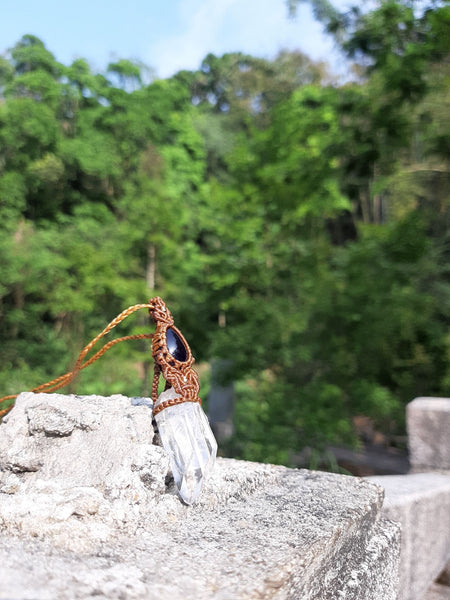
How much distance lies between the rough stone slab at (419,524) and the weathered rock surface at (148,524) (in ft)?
0.70

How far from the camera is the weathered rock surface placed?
2.73ft

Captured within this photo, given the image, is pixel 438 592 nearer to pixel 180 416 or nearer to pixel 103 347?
pixel 180 416

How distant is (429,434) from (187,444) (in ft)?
6.07

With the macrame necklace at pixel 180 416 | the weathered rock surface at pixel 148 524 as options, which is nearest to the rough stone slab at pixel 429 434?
the weathered rock surface at pixel 148 524

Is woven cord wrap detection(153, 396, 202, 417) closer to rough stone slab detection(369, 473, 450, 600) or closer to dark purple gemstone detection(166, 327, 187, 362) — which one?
dark purple gemstone detection(166, 327, 187, 362)

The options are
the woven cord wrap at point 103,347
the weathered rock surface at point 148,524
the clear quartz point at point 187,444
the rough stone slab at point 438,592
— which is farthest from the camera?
the rough stone slab at point 438,592

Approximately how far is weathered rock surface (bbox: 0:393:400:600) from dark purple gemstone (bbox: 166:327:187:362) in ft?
0.52

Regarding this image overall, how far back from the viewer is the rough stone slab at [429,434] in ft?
8.46

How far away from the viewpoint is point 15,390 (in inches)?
271

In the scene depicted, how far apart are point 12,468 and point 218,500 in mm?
486

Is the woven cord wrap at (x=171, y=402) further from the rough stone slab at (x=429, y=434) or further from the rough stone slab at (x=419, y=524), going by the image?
the rough stone slab at (x=429, y=434)

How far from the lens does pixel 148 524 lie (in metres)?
1.07

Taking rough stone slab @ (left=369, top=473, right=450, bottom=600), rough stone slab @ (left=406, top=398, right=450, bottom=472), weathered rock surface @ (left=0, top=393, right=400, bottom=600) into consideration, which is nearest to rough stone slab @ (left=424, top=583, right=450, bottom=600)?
rough stone slab @ (left=369, top=473, right=450, bottom=600)

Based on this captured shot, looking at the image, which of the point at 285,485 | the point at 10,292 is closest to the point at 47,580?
the point at 285,485
